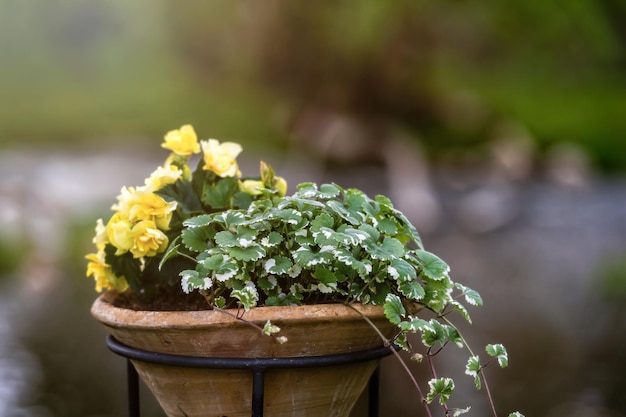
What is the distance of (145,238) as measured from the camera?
98 cm

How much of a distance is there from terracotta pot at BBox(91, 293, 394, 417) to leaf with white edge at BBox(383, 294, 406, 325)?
4cm

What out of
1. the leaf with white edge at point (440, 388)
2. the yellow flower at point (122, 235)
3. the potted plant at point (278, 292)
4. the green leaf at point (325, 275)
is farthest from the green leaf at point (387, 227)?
the yellow flower at point (122, 235)

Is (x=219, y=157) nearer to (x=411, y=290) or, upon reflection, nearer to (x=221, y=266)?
(x=221, y=266)

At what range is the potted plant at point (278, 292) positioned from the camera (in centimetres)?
88

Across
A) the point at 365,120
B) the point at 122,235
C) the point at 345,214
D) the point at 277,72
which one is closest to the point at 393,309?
the point at 345,214

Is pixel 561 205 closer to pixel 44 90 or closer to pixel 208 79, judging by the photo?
pixel 208 79

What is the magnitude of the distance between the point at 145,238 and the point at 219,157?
18cm

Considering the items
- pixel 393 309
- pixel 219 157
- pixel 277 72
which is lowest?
pixel 277 72

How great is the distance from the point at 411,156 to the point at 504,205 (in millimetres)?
807

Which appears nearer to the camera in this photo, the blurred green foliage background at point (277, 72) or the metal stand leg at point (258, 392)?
the metal stand leg at point (258, 392)

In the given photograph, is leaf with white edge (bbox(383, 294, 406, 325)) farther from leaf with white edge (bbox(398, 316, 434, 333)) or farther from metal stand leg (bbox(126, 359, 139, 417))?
metal stand leg (bbox(126, 359, 139, 417))

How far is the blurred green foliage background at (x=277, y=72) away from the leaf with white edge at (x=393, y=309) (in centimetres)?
478

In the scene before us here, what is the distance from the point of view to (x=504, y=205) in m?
5.38

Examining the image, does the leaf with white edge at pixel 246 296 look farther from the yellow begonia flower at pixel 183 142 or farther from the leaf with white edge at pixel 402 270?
the yellow begonia flower at pixel 183 142
